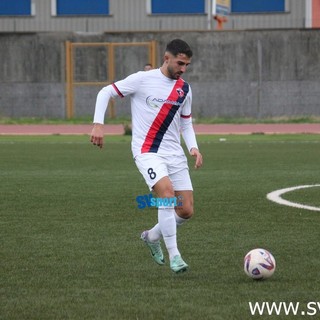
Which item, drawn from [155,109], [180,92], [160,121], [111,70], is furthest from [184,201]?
[111,70]

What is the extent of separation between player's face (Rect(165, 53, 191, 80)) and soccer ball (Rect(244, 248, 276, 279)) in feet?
5.78

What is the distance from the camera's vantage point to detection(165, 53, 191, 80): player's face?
980 centimetres

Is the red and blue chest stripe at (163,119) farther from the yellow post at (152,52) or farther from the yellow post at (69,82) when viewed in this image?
the yellow post at (69,82)

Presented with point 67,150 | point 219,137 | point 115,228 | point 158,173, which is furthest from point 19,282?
point 219,137

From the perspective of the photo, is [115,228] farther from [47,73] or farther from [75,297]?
[47,73]

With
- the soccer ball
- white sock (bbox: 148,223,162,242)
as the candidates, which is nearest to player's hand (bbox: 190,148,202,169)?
white sock (bbox: 148,223,162,242)

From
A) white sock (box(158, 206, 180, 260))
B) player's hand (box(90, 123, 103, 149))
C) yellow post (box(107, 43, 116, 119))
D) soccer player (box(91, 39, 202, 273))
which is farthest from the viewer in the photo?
yellow post (box(107, 43, 116, 119))

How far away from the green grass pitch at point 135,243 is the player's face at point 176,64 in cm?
169

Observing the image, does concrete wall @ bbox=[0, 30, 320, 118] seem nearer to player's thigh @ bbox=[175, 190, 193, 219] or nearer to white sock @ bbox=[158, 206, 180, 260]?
player's thigh @ bbox=[175, 190, 193, 219]

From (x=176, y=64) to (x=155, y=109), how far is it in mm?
451

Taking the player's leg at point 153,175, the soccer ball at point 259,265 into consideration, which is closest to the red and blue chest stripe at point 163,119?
the player's leg at point 153,175

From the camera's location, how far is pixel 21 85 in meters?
40.7

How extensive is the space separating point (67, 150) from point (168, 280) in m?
17.6

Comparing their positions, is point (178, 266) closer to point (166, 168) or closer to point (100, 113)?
point (166, 168)
